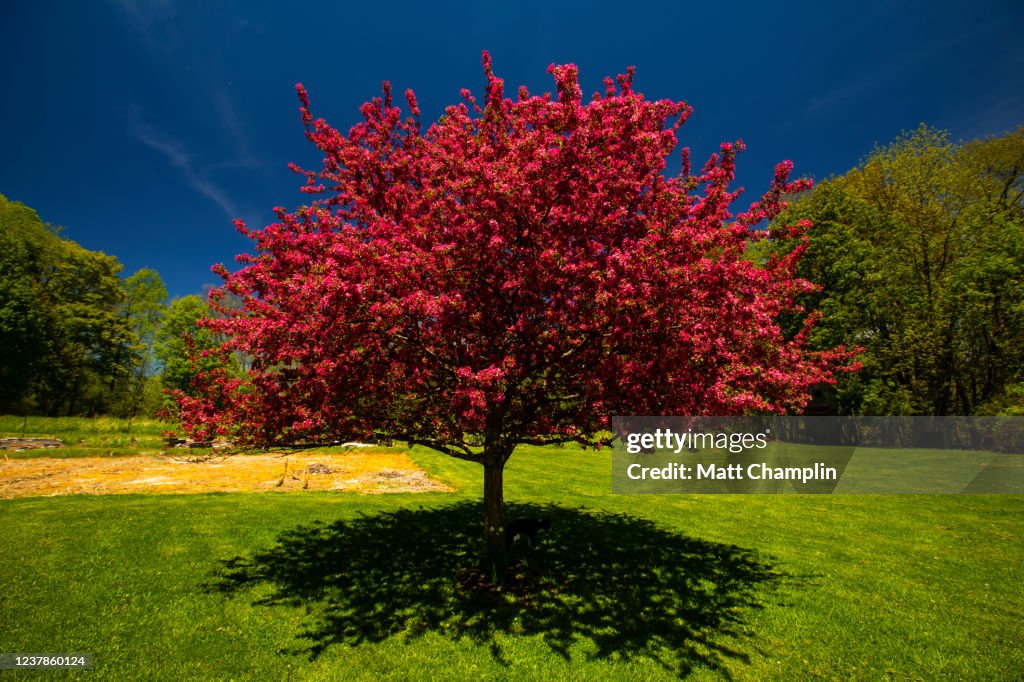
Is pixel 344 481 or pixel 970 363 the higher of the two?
pixel 970 363

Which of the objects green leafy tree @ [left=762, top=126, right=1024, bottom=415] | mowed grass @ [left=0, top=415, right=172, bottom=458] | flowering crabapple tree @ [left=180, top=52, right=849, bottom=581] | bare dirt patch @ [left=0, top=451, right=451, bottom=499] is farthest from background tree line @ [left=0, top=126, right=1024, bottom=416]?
flowering crabapple tree @ [left=180, top=52, right=849, bottom=581]

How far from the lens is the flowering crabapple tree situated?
6.01 meters

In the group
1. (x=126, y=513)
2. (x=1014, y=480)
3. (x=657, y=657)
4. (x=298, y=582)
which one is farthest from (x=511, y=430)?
(x=1014, y=480)

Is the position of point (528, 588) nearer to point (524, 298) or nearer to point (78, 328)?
point (524, 298)

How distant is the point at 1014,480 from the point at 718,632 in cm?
2500

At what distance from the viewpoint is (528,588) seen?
8.52 metres

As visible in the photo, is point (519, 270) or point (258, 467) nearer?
point (519, 270)

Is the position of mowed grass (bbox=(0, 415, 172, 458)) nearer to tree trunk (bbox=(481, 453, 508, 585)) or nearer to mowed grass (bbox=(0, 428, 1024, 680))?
mowed grass (bbox=(0, 428, 1024, 680))

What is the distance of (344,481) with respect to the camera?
19.8 m

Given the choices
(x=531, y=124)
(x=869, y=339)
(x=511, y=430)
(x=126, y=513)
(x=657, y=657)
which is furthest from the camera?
(x=869, y=339)

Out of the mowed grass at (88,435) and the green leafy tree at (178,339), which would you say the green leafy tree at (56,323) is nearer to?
the green leafy tree at (178,339)

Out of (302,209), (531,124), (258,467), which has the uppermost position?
(531,124)

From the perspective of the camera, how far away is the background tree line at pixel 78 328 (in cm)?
3793

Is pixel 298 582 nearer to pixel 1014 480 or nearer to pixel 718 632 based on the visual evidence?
pixel 718 632
